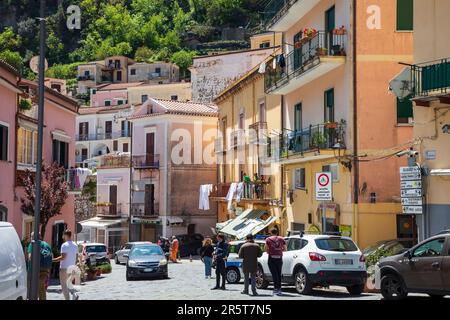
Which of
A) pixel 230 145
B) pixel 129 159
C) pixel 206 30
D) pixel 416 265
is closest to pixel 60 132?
pixel 230 145

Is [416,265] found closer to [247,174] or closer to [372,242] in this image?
[372,242]

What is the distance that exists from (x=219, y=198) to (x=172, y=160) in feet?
28.5

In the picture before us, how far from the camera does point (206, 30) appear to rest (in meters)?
132

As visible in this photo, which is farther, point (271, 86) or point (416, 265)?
point (271, 86)

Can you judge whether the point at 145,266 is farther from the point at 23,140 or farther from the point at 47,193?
the point at 23,140

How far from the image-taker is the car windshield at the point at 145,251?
92.3 ft

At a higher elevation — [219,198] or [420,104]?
[420,104]

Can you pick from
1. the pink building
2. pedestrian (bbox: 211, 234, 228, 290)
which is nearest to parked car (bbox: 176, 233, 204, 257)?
the pink building

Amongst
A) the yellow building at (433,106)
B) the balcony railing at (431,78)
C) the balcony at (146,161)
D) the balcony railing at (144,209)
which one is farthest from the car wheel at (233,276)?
the balcony at (146,161)

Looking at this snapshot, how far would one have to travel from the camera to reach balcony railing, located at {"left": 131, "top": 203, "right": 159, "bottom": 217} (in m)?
53.3

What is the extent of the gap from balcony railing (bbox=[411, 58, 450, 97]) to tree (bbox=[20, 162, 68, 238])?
1409 centimetres

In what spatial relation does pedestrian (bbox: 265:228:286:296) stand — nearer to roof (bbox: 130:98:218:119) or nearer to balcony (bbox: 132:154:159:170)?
roof (bbox: 130:98:218:119)

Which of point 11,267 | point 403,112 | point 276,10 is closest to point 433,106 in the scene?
point 403,112

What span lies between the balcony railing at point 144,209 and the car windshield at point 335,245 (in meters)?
35.3
